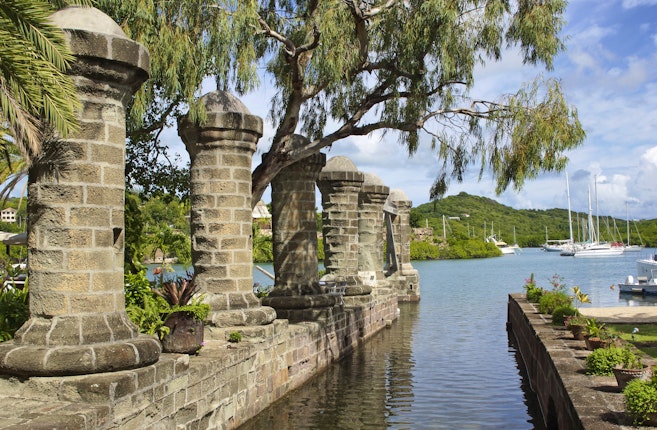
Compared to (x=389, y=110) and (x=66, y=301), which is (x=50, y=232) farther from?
(x=389, y=110)

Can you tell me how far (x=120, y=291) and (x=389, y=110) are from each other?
832cm

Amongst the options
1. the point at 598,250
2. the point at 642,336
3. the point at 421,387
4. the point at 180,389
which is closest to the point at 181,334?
the point at 180,389

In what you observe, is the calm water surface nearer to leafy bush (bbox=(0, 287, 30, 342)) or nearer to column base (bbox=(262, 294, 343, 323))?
column base (bbox=(262, 294, 343, 323))

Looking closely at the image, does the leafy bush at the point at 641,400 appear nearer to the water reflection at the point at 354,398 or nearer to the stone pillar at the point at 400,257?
the water reflection at the point at 354,398

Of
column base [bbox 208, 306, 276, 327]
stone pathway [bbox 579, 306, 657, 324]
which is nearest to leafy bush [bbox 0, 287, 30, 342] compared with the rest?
column base [bbox 208, 306, 276, 327]

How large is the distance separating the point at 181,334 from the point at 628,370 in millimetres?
4690

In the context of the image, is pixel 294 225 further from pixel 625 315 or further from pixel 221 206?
pixel 625 315

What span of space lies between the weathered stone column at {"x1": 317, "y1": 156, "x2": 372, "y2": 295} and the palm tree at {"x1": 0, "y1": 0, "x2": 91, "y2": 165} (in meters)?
11.7

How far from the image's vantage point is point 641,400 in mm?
6223

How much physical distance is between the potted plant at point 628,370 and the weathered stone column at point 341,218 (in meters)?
10.6

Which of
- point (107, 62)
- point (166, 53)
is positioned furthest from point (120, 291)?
point (166, 53)

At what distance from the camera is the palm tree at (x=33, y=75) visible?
20.8ft

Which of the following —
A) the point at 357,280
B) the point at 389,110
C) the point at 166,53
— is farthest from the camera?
the point at 357,280

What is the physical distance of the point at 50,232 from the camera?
22.2ft
